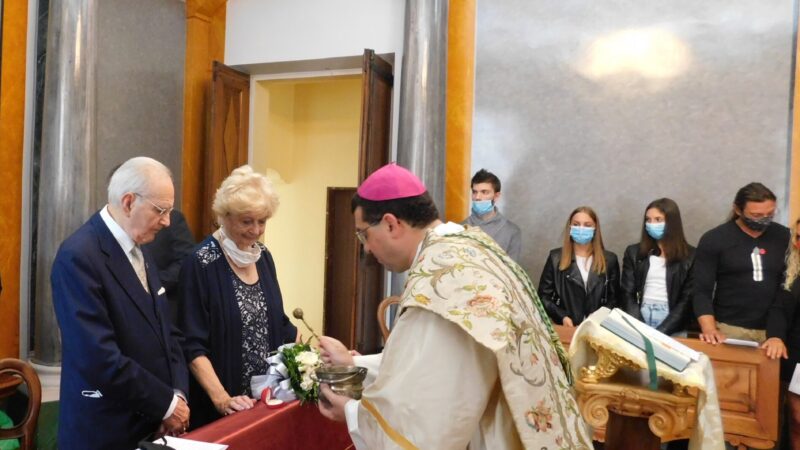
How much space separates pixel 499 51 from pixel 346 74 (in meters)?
1.75

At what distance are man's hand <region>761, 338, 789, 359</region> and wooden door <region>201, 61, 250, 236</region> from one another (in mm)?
4970

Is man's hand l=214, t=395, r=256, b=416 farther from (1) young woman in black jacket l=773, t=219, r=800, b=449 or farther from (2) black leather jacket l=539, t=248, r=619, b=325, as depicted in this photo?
(1) young woman in black jacket l=773, t=219, r=800, b=449

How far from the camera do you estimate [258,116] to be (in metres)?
6.77

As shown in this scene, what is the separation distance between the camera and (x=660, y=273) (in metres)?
4.14

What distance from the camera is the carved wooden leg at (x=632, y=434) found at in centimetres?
225

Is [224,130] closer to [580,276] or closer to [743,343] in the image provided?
[580,276]

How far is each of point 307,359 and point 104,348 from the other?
0.61 meters

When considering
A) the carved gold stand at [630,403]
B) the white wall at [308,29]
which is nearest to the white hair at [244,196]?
the carved gold stand at [630,403]

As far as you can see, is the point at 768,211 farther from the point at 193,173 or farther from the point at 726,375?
the point at 193,173

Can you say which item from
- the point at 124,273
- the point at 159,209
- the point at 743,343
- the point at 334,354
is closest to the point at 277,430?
the point at 334,354

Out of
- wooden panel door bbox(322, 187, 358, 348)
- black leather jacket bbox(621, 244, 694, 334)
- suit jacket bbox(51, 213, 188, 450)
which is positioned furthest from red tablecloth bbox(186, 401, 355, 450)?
wooden panel door bbox(322, 187, 358, 348)

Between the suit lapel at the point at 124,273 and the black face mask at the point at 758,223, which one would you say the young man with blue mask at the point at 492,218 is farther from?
the suit lapel at the point at 124,273

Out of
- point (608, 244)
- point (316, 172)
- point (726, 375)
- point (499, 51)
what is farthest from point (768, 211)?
point (316, 172)

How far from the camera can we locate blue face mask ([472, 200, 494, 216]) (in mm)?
4723
